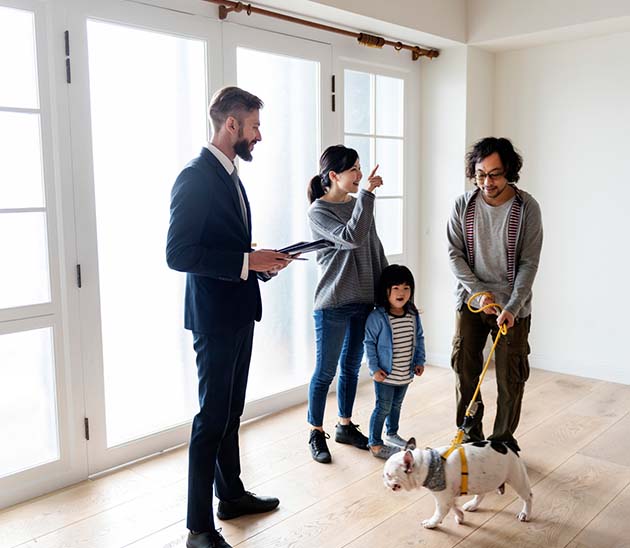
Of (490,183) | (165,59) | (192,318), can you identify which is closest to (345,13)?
(165,59)

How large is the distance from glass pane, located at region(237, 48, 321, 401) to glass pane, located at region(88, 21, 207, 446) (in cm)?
41

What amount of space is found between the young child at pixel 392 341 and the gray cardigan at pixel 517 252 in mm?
233

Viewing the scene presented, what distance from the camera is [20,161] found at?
250 cm

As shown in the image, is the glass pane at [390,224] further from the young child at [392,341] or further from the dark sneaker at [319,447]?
the dark sneaker at [319,447]

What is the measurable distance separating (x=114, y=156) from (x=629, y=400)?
2.99 meters

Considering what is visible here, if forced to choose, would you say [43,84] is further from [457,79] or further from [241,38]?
[457,79]

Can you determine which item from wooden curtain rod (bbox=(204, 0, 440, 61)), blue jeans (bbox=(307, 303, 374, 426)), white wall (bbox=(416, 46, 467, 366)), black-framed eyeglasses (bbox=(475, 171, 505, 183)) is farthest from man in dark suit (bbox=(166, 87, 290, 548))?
white wall (bbox=(416, 46, 467, 366))

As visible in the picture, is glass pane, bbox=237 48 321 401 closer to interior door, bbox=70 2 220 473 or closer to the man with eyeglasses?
interior door, bbox=70 2 220 473

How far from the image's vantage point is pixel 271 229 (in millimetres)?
3480

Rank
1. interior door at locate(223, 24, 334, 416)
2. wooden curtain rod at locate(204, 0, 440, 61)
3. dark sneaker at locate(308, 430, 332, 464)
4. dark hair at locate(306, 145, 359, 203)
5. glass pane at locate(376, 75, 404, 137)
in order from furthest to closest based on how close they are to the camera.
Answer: glass pane at locate(376, 75, 404, 137) < interior door at locate(223, 24, 334, 416) < wooden curtain rod at locate(204, 0, 440, 61) < dark sneaker at locate(308, 430, 332, 464) < dark hair at locate(306, 145, 359, 203)

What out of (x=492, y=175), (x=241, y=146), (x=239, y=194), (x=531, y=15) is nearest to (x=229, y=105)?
(x=241, y=146)

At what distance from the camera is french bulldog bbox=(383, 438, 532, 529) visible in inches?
84.3

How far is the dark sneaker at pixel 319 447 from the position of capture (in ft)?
9.59

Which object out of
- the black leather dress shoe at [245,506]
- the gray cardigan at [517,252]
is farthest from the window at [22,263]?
the gray cardigan at [517,252]
